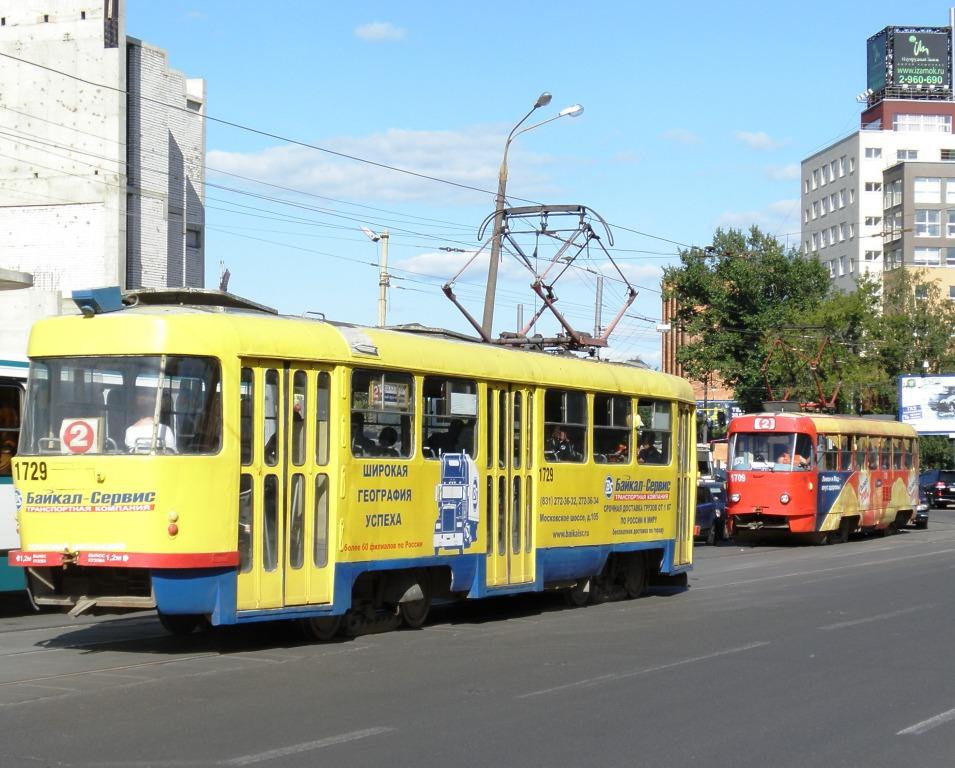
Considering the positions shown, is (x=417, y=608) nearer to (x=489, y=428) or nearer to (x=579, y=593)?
(x=489, y=428)

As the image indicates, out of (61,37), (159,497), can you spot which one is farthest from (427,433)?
(61,37)

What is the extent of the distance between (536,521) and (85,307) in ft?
18.9

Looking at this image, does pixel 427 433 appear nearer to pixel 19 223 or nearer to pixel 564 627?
pixel 564 627

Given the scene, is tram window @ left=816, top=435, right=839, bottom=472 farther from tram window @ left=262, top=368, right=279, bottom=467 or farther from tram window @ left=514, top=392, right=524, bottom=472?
tram window @ left=262, top=368, right=279, bottom=467

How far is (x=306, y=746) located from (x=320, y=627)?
4828 millimetres

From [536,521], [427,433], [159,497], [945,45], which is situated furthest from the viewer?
[945,45]

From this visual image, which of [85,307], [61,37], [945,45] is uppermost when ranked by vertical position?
[945,45]

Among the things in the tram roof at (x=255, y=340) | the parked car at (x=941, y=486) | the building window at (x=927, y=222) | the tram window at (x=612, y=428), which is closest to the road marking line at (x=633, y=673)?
the tram roof at (x=255, y=340)

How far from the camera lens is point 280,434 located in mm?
12125

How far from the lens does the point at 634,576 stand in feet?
60.6

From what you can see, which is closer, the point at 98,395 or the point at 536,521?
the point at 98,395

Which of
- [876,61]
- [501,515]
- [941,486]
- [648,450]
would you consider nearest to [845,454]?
[648,450]

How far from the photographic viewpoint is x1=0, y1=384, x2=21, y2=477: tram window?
1489 centimetres

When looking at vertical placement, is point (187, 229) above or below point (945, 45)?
below
